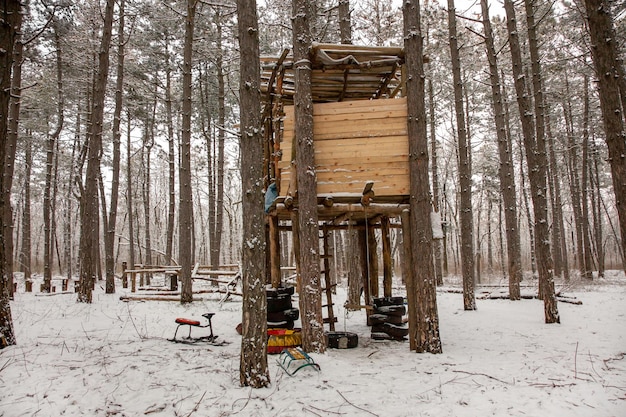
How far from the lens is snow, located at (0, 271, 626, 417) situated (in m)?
4.65

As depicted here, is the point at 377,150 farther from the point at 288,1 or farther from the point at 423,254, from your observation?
the point at 288,1

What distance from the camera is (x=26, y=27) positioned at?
43.3ft

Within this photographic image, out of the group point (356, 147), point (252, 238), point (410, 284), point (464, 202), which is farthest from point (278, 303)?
point (464, 202)

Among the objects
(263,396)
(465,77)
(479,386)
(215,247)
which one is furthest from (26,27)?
(465,77)

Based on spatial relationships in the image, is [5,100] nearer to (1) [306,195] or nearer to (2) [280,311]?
(1) [306,195]

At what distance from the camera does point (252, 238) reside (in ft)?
17.1

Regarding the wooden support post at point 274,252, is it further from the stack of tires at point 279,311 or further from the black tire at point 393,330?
the black tire at point 393,330

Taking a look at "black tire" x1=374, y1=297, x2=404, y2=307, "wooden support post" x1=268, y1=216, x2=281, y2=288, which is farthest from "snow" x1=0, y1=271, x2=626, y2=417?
"wooden support post" x1=268, y1=216, x2=281, y2=288

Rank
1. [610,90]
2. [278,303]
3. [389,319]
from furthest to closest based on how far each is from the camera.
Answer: [389,319]
[278,303]
[610,90]

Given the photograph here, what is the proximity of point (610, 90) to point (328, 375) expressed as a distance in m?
6.00

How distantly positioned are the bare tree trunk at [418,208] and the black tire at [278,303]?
2692 millimetres

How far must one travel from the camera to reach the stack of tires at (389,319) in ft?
27.8

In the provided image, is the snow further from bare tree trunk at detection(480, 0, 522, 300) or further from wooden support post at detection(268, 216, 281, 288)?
bare tree trunk at detection(480, 0, 522, 300)

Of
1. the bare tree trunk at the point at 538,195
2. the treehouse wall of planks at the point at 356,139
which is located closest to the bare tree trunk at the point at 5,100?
the treehouse wall of planks at the point at 356,139
